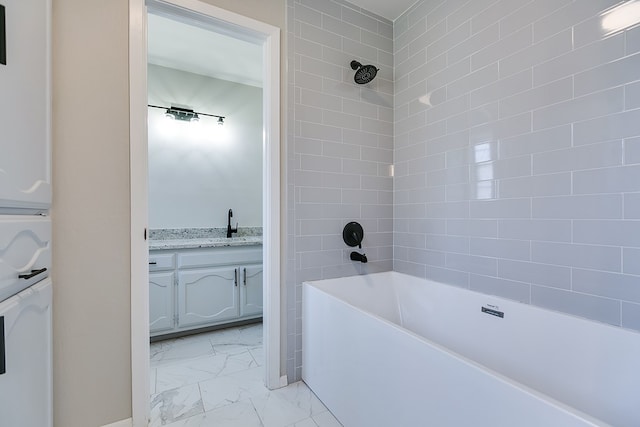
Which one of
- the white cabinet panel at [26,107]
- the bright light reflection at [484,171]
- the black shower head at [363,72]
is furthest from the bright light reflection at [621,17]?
the white cabinet panel at [26,107]

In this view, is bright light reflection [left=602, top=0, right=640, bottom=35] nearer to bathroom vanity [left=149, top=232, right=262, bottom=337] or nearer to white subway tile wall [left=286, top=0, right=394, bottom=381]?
white subway tile wall [left=286, top=0, right=394, bottom=381]

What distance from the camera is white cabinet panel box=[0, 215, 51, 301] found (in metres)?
0.86

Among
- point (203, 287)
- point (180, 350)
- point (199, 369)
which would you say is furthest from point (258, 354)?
point (203, 287)

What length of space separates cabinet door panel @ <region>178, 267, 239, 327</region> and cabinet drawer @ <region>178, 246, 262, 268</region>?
69 mm

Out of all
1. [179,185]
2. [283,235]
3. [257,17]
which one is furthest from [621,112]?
[179,185]

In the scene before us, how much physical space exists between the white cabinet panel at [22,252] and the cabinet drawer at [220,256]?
132 centimetres

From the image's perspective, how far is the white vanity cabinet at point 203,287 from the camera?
2459mm

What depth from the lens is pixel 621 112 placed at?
3.76ft

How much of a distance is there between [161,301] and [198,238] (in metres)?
0.79

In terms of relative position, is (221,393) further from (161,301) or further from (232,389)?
(161,301)

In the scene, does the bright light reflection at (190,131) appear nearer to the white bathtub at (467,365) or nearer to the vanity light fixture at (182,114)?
the vanity light fixture at (182,114)

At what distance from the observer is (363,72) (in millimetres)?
1954

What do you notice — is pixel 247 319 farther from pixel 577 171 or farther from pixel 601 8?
pixel 601 8

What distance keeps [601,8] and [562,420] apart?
1600mm
